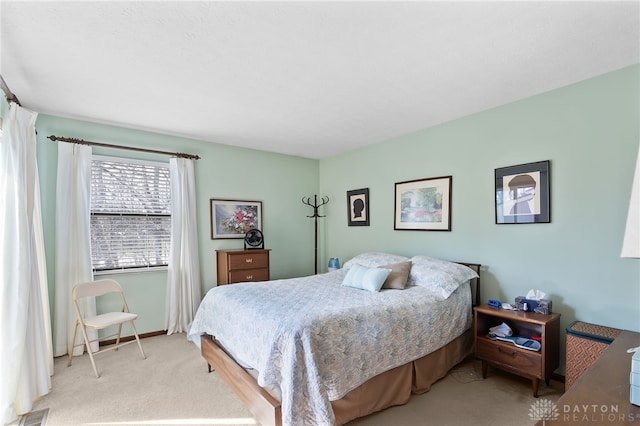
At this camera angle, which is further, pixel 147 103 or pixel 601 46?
pixel 147 103

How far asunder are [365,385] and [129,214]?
3261 millimetres

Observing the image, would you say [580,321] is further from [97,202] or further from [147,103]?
[97,202]

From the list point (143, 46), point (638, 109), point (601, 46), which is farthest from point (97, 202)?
point (638, 109)

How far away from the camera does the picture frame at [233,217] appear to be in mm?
4199

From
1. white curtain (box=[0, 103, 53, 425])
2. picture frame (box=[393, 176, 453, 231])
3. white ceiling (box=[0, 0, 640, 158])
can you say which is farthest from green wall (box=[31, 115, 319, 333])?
picture frame (box=[393, 176, 453, 231])

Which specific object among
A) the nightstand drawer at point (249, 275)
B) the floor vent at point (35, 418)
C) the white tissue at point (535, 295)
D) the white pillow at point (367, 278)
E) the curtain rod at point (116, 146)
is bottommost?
the floor vent at point (35, 418)

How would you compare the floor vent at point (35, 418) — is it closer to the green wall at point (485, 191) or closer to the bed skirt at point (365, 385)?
the bed skirt at point (365, 385)

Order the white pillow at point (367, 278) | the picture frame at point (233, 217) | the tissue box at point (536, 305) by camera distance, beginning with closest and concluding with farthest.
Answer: the tissue box at point (536, 305) → the white pillow at point (367, 278) → the picture frame at point (233, 217)

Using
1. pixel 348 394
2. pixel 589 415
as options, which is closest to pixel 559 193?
pixel 589 415

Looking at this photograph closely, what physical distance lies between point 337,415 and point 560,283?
7.16 feet

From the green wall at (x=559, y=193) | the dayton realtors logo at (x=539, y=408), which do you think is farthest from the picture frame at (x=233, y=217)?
the dayton realtors logo at (x=539, y=408)

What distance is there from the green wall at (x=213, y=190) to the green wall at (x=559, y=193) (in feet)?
6.60

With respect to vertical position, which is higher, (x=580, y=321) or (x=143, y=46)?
(x=143, y=46)

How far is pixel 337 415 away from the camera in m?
1.91
